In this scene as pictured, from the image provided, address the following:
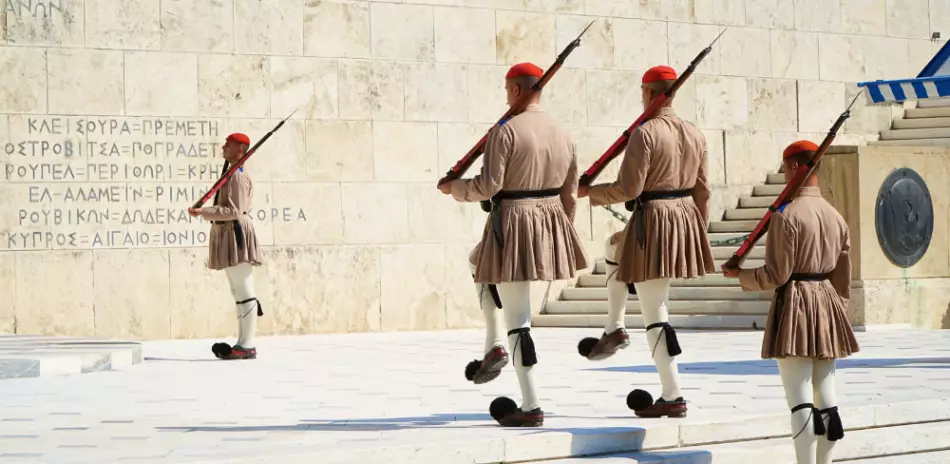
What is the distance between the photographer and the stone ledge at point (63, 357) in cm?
1126

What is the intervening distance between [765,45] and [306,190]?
6754 mm

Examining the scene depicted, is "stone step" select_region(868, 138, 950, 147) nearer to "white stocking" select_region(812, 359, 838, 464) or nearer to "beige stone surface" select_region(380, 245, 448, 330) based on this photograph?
"beige stone surface" select_region(380, 245, 448, 330)

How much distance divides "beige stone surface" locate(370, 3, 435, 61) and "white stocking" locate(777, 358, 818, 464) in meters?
10.3

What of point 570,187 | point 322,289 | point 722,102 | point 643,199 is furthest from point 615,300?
point 722,102

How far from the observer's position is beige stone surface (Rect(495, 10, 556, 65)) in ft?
57.1

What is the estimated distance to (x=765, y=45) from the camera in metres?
19.4

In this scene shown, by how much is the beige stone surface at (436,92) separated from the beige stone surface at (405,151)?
149 millimetres

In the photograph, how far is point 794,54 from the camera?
64.5 feet

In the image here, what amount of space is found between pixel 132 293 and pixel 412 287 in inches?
124

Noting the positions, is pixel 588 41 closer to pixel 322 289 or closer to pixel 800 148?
pixel 322 289

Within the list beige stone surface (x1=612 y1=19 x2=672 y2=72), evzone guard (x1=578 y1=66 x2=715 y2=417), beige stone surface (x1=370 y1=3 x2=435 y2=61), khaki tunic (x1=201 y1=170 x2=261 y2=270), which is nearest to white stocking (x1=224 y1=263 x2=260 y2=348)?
khaki tunic (x1=201 y1=170 x2=261 y2=270)

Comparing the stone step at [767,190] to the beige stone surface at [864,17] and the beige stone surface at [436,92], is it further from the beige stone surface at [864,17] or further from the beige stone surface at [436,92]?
the beige stone surface at [436,92]

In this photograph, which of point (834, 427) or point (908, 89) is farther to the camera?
point (908, 89)

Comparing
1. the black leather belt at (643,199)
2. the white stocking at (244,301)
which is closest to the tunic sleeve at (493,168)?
the black leather belt at (643,199)
